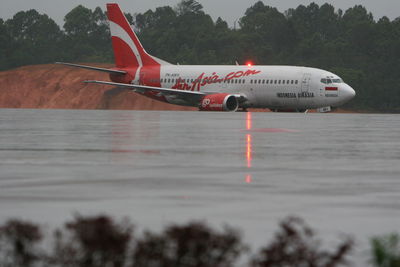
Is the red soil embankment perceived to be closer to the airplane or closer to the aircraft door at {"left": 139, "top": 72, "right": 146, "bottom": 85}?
the airplane

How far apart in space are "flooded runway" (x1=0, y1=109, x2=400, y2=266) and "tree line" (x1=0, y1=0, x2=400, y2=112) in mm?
82106

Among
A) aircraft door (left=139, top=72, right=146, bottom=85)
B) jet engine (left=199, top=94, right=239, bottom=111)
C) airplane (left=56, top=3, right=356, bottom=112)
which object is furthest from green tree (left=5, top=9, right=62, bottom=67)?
jet engine (left=199, top=94, right=239, bottom=111)

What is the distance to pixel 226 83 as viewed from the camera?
64688 millimetres

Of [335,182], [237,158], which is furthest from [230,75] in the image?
[335,182]

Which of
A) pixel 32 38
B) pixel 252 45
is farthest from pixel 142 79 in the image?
pixel 32 38

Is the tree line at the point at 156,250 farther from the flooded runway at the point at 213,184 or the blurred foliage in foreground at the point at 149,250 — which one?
the flooded runway at the point at 213,184

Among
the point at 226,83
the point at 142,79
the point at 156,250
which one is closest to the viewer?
the point at 156,250

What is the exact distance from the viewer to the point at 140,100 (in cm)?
11212

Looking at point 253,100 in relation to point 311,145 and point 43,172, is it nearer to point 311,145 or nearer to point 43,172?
point 311,145

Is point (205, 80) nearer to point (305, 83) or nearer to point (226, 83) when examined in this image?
point (226, 83)

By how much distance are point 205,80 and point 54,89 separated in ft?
200

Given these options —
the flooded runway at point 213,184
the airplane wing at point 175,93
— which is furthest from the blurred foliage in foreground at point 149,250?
the airplane wing at point 175,93

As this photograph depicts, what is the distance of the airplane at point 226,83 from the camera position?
61062mm

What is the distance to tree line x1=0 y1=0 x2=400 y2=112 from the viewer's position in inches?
4237
